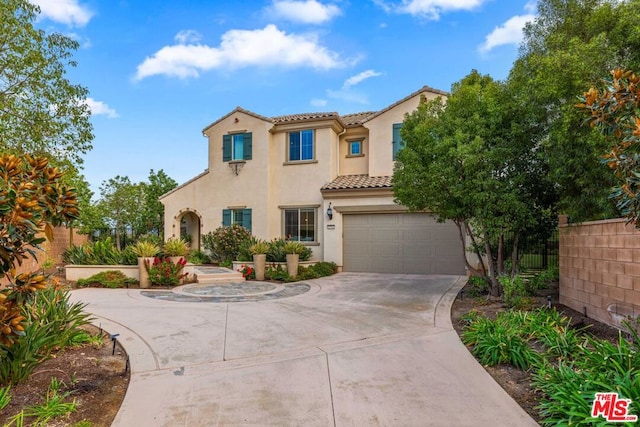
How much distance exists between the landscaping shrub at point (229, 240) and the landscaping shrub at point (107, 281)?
4.14 meters

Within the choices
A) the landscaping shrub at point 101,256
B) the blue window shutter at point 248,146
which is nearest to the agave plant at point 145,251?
the landscaping shrub at point 101,256

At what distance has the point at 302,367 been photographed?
464 cm

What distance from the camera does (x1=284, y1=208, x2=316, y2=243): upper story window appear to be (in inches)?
616

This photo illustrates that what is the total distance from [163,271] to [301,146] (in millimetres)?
7955

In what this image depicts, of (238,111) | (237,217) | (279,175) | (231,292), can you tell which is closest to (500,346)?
(231,292)

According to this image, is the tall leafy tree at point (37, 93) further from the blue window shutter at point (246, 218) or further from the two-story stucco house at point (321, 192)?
the blue window shutter at point (246, 218)

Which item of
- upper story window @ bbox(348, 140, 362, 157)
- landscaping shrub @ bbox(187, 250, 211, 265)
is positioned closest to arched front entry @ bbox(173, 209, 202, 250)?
landscaping shrub @ bbox(187, 250, 211, 265)

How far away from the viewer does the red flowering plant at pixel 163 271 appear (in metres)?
11.3

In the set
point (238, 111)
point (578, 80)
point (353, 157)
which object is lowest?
point (578, 80)

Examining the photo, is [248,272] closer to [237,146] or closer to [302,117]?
[237,146]

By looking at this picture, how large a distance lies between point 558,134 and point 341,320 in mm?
5216

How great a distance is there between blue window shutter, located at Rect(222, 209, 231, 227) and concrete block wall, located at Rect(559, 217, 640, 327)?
42.6ft

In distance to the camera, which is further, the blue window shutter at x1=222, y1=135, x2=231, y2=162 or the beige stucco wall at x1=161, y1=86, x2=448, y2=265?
the blue window shutter at x1=222, y1=135, x2=231, y2=162

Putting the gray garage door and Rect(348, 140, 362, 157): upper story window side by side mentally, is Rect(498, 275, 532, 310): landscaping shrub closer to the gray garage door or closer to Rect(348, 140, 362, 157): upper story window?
the gray garage door
